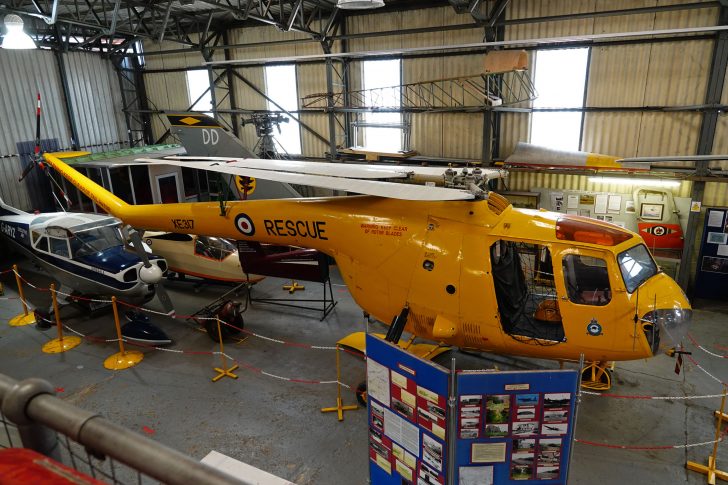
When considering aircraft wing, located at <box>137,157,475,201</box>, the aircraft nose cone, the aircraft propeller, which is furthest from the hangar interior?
the aircraft nose cone

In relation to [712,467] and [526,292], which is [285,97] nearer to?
[526,292]

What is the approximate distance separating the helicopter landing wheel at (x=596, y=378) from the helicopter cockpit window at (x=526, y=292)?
1.66 meters

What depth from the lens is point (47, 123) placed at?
17.0 metres

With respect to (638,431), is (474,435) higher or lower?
higher

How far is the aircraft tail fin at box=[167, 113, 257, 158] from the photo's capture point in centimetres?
1074

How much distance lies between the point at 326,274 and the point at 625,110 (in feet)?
27.2

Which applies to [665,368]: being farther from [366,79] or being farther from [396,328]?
[366,79]

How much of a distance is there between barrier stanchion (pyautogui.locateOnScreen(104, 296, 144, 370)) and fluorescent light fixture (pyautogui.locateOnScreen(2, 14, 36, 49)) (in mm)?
5202

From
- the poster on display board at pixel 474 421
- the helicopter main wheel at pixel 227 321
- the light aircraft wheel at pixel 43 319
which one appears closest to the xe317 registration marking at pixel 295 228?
the helicopter main wheel at pixel 227 321

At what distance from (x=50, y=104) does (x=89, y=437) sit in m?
19.9

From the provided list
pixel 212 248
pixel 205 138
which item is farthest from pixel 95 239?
pixel 205 138

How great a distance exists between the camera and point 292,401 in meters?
7.53

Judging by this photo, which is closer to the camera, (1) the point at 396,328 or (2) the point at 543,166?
(1) the point at 396,328

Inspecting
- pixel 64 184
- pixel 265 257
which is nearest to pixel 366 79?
pixel 265 257
